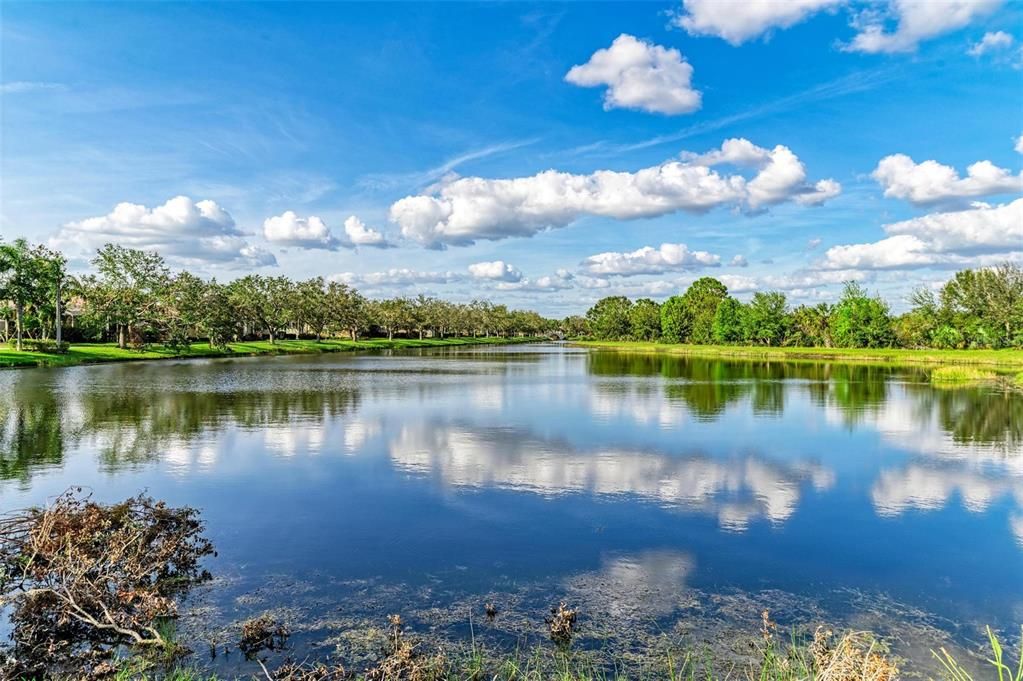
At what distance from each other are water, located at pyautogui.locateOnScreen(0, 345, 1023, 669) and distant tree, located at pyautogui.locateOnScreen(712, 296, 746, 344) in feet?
293

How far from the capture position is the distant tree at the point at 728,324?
12212cm

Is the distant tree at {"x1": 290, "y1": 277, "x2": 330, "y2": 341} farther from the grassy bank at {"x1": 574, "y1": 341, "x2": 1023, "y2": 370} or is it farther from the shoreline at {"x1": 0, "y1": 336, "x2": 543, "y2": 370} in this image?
the grassy bank at {"x1": 574, "y1": 341, "x2": 1023, "y2": 370}

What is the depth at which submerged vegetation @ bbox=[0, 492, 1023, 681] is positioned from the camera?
7.79 metres

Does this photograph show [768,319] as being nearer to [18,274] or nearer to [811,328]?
[811,328]

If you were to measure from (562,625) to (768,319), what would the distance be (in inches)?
4545

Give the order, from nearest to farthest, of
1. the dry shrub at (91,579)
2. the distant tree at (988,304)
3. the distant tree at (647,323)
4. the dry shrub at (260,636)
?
the dry shrub at (91,579)
the dry shrub at (260,636)
the distant tree at (988,304)
the distant tree at (647,323)

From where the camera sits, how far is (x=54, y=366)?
5644 centimetres

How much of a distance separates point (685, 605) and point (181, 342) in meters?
82.3

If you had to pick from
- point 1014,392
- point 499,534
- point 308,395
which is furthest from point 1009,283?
point 499,534

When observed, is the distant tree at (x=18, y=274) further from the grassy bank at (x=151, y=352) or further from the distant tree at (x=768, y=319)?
the distant tree at (x=768, y=319)

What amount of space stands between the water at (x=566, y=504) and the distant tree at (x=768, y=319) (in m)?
83.1

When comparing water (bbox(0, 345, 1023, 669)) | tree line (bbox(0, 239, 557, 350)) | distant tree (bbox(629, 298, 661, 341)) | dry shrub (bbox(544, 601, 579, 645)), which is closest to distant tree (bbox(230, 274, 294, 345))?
tree line (bbox(0, 239, 557, 350))

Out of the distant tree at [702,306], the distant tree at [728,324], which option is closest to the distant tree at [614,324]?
the distant tree at [702,306]

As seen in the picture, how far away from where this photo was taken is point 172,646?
859 centimetres
